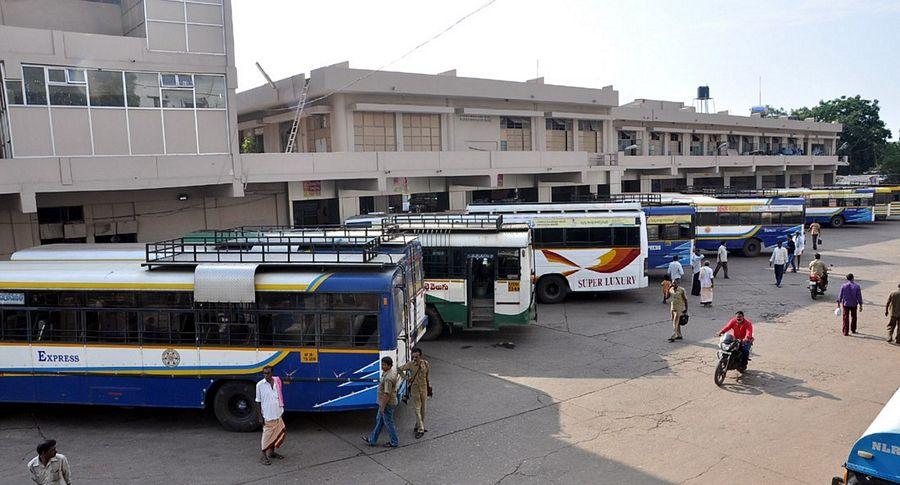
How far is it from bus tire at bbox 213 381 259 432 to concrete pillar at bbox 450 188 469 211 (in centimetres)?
2051

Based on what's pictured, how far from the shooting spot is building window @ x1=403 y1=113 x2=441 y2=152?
29.3 meters

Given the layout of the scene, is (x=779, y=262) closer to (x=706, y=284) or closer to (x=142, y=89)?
(x=706, y=284)

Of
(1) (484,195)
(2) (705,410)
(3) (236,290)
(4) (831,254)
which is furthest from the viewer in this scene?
(1) (484,195)

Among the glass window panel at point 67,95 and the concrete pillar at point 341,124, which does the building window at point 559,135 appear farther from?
the glass window panel at point 67,95

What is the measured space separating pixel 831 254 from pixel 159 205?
2831 centimetres

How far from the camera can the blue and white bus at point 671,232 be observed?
78.0 ft

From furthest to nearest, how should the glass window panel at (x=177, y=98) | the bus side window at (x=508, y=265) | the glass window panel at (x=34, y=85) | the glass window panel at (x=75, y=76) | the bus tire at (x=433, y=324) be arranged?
1. the glass window panel at (x=177, y=98)
2. the glass window panel at (x=75, y=76)
3. the glass window panel at (x=34, y=85)
4. the bus tire at (x=433, y=324)
5. the bus side window at (x=508, y=265)

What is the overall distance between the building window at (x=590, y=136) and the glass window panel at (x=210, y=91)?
22145 millimetres

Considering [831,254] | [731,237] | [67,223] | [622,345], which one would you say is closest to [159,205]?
[67,223]

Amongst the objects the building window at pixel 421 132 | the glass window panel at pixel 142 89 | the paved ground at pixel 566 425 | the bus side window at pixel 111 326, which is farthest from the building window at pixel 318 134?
the bus side window at pixel 111 326

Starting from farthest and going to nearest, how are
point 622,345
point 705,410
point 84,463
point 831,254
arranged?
1. point 831,254
2. point 622,345
3. point 705,410
4. point 84,463

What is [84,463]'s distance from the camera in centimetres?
906

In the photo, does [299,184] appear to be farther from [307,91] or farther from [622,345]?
[622,345]

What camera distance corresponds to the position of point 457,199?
30359mm
